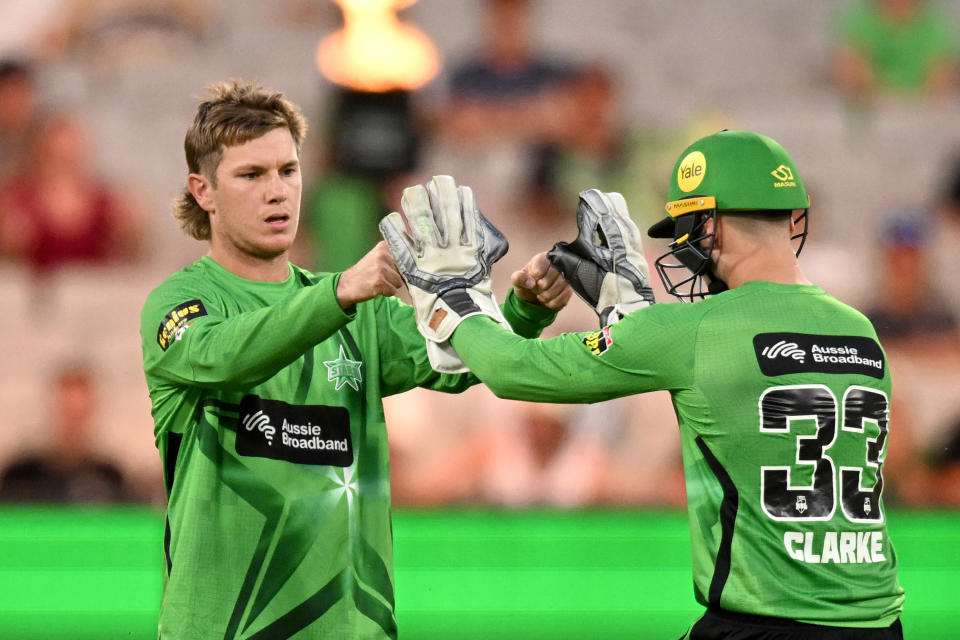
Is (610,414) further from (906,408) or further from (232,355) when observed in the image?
(232,355)

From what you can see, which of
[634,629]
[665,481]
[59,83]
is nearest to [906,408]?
[665,481]

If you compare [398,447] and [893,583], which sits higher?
[398,447]

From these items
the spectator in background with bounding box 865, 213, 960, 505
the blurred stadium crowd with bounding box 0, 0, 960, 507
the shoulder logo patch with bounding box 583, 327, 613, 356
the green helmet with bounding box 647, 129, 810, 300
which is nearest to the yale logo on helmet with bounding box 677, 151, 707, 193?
the green helmet with bounding box 647, 129, 810, 300

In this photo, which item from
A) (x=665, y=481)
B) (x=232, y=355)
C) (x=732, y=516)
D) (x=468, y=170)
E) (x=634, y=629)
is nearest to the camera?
(x=732, y=516)

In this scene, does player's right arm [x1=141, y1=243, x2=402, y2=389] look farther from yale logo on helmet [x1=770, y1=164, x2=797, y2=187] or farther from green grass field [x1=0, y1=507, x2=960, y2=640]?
green grass field [x1=0, y1=507, x2=960, y2=640]

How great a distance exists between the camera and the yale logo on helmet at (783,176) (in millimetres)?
2893

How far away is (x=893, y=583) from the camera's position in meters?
2.83

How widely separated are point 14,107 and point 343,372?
11.5 metres

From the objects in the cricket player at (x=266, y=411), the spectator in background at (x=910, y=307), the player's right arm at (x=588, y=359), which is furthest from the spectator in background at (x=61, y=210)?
the player's right arm at (x=588, y=359)

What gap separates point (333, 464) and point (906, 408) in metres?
10.5

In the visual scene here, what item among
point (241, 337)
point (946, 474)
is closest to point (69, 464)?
point (946, 474)

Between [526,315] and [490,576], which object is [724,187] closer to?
[526,315]

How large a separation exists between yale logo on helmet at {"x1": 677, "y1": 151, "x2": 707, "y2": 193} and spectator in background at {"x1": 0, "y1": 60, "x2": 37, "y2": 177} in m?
11.7

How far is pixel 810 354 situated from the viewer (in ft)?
8.99
